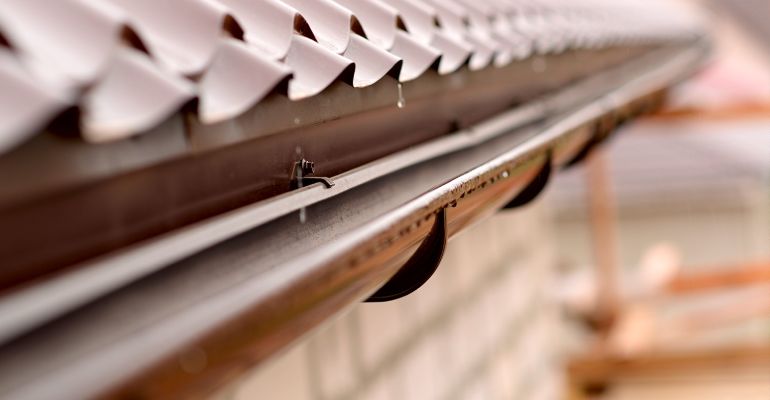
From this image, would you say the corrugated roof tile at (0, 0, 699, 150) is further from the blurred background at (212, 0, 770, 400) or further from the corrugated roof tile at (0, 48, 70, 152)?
the blurred background at (212, 0, 770, 400)

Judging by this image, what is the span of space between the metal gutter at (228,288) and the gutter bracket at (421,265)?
0.08 feet

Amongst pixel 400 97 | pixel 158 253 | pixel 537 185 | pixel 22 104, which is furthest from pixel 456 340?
pixel 22 104

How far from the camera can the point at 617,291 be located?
27.2 ft

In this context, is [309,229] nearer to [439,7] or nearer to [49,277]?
[49,277]

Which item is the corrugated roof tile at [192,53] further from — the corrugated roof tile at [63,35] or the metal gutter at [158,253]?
the metal gutter at [158,253]

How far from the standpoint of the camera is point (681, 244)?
1154 centimetres

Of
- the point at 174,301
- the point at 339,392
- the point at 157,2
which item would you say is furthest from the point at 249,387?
the point at 174,301

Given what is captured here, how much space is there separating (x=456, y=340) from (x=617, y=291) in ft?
14.8

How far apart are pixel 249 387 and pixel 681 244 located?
995 cm

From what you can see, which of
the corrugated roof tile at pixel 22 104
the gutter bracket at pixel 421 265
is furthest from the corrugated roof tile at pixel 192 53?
the gutter bracket at pixel 421 265

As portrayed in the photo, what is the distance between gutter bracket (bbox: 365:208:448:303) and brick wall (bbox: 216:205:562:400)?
0.17m

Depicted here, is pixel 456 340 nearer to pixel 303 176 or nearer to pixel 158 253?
pixel 303 176

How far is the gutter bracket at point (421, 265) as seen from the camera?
1527 millimetres

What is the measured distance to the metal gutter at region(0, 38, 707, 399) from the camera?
764 mm
